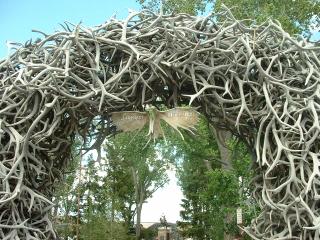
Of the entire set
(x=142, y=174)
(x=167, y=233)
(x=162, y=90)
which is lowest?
(x=167, y=233)

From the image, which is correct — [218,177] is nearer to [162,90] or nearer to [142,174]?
[162,90]

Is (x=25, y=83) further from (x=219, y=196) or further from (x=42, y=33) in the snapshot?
(x=219, y=196)

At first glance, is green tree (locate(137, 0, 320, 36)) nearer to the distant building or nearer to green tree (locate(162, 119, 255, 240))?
green tree (locate(162, 119, 255, 240))

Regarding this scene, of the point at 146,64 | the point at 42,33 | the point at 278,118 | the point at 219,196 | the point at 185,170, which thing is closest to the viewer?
the point at 278,118

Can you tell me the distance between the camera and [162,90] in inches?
192

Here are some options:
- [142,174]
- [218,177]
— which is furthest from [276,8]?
[142,174]

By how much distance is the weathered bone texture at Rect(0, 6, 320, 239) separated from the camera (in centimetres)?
429

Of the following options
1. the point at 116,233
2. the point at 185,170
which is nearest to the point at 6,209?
the point at 116,233

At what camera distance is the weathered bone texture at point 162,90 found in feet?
14.1

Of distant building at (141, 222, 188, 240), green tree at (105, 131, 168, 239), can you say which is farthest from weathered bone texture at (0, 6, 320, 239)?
distant building at (141, 222, 188, 240)

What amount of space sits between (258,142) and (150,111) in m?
0.95

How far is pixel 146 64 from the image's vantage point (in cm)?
456

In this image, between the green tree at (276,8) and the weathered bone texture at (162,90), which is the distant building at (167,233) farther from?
the weathered bone texture at (162,90)

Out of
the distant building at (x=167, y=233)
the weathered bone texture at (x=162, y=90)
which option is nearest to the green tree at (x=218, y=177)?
the weathered bone texture at (x=162, y=90)
